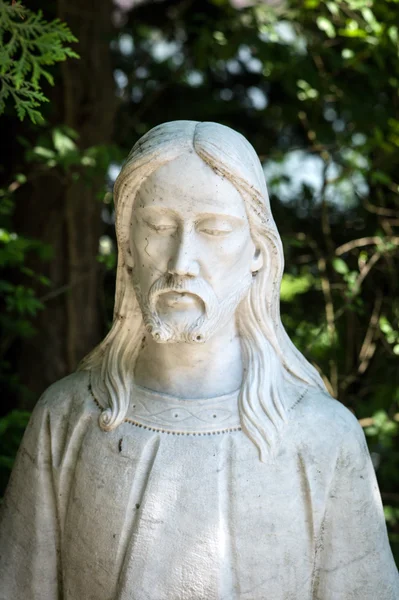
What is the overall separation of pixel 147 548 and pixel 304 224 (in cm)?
342

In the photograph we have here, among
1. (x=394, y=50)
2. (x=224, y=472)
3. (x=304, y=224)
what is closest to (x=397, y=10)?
(x=394, y=50)

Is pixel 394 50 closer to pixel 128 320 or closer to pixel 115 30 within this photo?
pixel 115 30

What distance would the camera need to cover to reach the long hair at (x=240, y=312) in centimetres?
300

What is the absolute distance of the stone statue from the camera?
2.98 metres

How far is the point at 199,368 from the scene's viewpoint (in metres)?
3.16

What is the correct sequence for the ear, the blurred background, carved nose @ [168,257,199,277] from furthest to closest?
the blurred background < the ear < carved nose @ [168,257,199,277]

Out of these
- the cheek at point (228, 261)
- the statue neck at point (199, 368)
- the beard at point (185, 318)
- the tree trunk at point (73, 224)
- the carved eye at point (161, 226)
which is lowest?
the tree trunk at point (73, 224)

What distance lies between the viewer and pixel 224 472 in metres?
3.01

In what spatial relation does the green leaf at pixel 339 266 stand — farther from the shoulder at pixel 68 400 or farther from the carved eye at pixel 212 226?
the carved eye at pixel 212 226

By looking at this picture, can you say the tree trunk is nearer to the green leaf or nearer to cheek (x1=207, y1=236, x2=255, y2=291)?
the green leaf

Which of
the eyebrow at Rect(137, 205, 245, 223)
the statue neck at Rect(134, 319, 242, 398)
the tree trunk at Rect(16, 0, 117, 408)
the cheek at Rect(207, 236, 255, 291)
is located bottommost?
the tree trunk at Rect(16, 0, 117, 408)

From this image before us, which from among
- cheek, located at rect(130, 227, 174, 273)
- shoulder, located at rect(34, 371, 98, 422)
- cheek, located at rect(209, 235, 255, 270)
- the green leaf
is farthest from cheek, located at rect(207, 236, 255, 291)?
the green leaf

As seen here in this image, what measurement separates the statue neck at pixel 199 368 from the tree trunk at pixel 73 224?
2.38m

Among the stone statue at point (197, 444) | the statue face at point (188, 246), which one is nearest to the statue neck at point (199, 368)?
the stone statue at point (197, 444)
